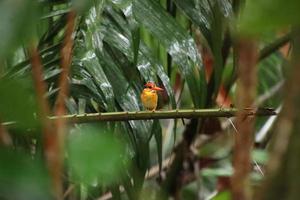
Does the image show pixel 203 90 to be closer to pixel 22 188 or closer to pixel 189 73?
pixel 189 73

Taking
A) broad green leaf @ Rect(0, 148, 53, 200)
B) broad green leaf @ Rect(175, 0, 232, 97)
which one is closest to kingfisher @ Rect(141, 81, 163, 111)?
broad green leaf @ Rect(175, 0, 232, 97)

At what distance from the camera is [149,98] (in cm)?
117

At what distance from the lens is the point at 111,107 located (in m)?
1.10

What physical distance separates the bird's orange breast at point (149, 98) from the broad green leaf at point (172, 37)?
0.07 meters

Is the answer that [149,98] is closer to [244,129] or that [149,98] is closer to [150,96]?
[150,96]

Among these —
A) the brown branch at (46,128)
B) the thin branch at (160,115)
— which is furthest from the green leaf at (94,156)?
the thin branch at (160,115)

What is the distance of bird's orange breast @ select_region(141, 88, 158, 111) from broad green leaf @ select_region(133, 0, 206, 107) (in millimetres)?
70

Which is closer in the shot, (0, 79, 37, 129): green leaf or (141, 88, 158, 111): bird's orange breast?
(0, 79, 37, 129): green leaf

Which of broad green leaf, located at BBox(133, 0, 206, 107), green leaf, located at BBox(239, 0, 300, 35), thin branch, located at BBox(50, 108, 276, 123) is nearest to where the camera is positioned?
green leaf, located at BBox(239, 0, 300, 35)

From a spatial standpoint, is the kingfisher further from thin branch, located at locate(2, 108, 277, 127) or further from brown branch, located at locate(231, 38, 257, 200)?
brown branch, located at locate(231, 38, 257, 200)

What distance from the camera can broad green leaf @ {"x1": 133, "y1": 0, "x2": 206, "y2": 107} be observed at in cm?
115

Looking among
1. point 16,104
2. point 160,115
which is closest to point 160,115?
point 160,115

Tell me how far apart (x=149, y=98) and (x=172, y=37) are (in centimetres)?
12

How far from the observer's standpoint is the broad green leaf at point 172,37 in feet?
3.78
